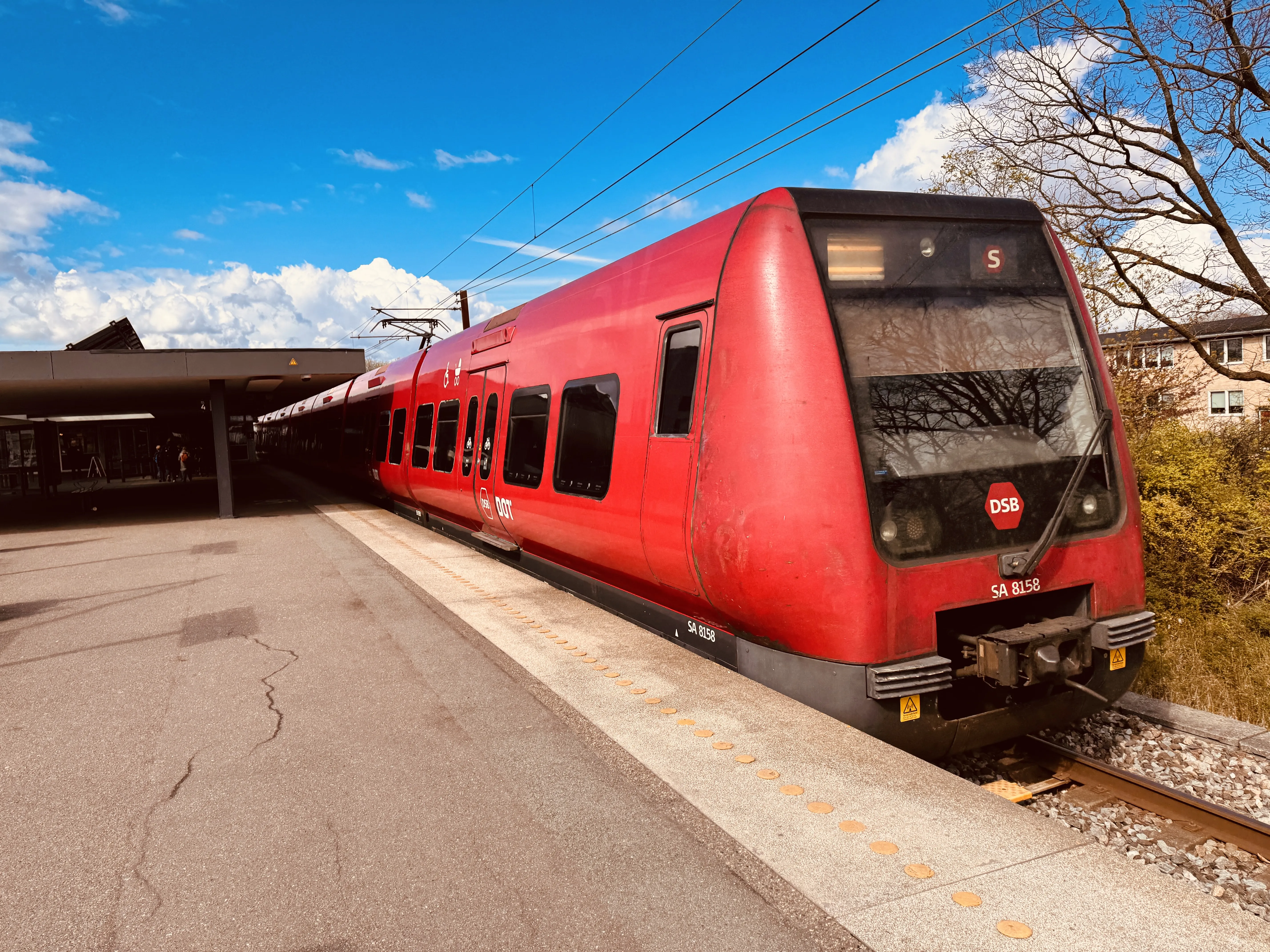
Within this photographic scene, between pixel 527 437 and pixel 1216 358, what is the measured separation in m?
12.5

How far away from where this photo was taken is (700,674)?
5.21 meters

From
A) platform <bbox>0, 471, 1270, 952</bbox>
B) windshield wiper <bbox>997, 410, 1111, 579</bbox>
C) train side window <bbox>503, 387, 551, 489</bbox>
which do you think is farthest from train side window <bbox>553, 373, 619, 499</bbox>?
windshield wiper <bbox>997, 410, 1111, 579</bbox>

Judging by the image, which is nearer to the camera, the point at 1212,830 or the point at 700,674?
the point at 1212,830

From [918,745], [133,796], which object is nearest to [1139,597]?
[918,745]

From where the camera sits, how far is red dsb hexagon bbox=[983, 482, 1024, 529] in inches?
166

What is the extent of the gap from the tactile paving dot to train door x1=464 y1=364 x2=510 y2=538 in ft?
21.3

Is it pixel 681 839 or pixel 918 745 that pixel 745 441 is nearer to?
pixel 918 745

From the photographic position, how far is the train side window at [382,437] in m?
15.0

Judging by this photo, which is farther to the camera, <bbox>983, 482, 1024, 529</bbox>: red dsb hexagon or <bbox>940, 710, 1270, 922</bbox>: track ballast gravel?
<bbox>983, 482, 1024, 529</bbox>: red dsb hexagon

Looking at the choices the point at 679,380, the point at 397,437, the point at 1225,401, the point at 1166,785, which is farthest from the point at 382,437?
the point at 1225,401

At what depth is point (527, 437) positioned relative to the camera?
25.5 ft

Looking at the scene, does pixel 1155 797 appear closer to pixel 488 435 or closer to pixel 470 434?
pixel 488 435

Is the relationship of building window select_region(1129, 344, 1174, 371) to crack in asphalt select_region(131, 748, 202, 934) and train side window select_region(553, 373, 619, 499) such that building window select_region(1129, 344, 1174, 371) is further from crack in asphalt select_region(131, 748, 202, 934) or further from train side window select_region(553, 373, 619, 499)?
crack in asphalt select_region(131, 748, 202, 934)

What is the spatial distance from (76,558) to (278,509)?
6.77 m
